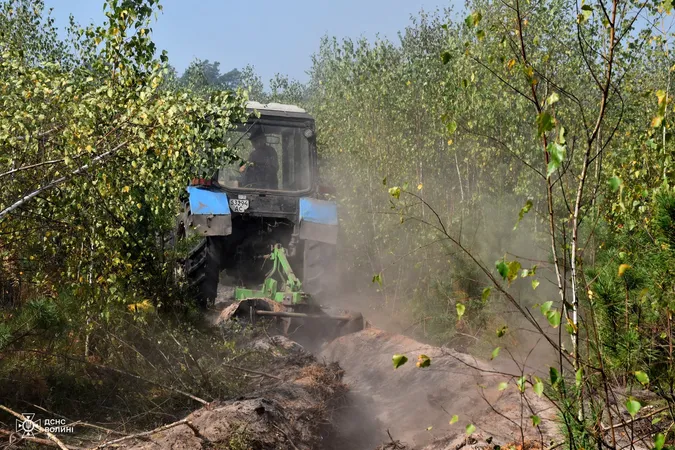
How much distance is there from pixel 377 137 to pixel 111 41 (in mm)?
13020

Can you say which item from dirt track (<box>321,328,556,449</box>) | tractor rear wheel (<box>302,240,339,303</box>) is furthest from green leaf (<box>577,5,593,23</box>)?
tractor rear wheel (<box>302,240,339,303</box>)

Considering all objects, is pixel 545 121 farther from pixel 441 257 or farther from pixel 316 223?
pixel 441 257

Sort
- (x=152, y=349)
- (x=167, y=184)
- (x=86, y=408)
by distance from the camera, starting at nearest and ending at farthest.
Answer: (x=86, y=408) → (x=167, y=184) → (x=152, y=349)

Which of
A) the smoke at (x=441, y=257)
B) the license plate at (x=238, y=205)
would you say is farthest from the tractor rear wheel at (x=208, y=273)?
the smoke at (x=441, y=257)

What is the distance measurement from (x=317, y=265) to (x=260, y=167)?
6.41 ft

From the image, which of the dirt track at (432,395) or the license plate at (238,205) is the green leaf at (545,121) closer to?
the dirt track at (432,395)

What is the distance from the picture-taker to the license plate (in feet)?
37.2

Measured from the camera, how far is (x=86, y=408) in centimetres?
617

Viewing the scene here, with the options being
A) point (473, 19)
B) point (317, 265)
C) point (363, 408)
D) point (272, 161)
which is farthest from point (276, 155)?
point (473, 19)

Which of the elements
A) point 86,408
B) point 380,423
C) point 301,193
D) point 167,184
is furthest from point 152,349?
point 301,193

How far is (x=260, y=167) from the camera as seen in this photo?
11805mm

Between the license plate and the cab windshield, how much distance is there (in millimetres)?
395

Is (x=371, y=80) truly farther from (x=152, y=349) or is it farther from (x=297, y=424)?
(x=297, y=424)

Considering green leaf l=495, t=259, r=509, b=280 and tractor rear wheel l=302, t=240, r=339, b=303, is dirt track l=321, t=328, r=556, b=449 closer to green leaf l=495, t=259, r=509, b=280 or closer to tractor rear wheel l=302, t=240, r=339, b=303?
tractor rear wheel l=302, t=240, r=339, b=303
